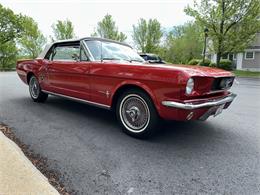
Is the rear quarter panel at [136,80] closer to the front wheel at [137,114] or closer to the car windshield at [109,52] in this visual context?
the front wheel at [137,114]

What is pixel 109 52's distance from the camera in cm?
462

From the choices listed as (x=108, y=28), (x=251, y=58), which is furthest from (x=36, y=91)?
(x=108, y=28)

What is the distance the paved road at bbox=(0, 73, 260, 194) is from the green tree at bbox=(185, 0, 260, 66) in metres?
18.1

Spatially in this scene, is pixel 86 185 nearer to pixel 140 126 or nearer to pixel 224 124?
pixel 140 126

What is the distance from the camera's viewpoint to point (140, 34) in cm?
3391

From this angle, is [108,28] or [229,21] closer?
[229,21]

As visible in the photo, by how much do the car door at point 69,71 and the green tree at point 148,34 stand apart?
1162 inches

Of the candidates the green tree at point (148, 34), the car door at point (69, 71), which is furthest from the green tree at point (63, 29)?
the car door at point (69, 71)

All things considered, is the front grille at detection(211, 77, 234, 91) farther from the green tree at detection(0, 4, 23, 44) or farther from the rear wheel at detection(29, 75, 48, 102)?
the green tree at detection(0, 4, 23, 44)

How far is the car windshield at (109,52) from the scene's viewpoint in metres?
4.47

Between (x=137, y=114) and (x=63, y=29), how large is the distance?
37079 mm

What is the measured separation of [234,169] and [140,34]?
3263 cm

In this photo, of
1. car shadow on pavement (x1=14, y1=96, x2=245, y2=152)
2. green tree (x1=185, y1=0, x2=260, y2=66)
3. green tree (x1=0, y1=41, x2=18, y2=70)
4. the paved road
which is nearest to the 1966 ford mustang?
car shadow on pavement (x1=14, y1=96, x2=245, y2=152)

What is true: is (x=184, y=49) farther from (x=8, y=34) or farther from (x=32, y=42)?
(x=32, y=42)
